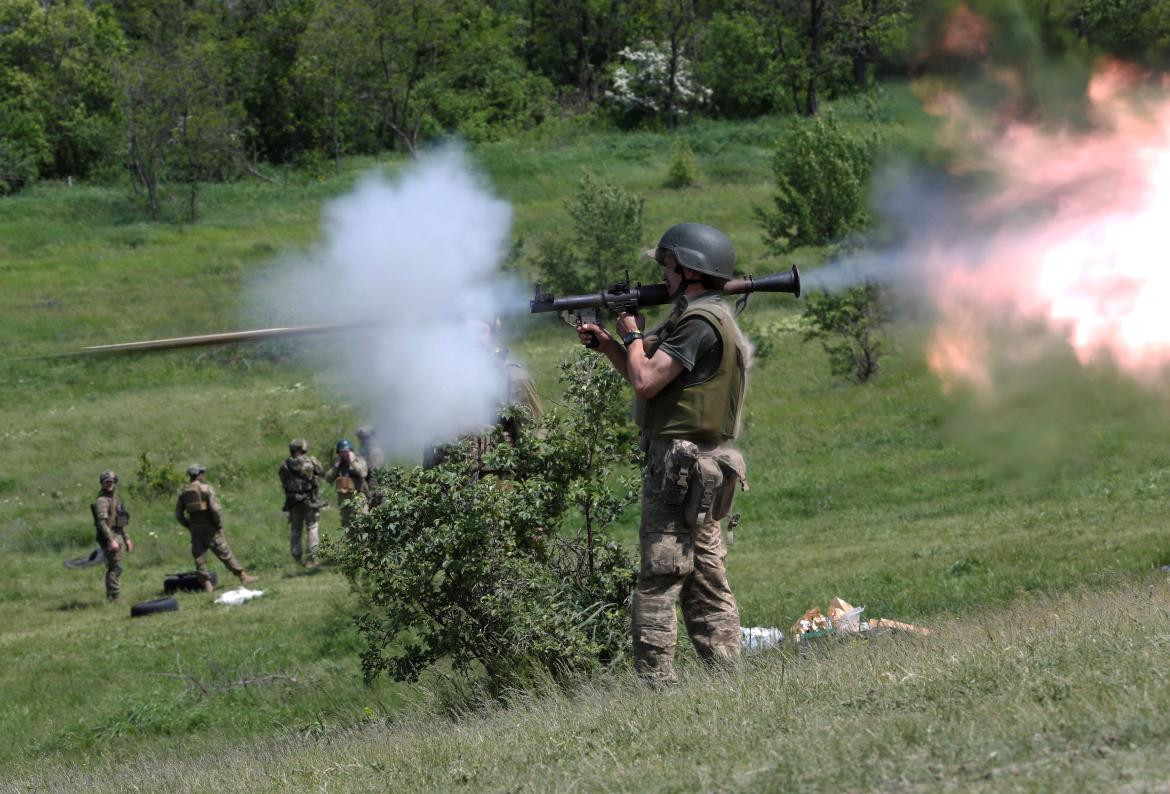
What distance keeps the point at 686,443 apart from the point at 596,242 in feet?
88.7

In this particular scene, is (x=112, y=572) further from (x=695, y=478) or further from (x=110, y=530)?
(x=695, y=478)

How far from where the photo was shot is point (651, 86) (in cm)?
6744

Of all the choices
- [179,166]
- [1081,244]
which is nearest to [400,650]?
[1081,244]

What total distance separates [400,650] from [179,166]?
142 ft

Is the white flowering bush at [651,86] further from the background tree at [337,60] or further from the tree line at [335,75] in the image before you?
the background tree at [337,60]

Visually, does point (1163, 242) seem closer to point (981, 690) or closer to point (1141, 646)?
point (1141, 646)

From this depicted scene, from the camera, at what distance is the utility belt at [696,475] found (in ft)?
26.7

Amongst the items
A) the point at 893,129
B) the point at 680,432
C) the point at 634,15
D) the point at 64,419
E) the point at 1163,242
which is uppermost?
the point at 634,15

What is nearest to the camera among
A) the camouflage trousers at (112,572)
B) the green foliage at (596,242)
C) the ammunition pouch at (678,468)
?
the ammunition pouch at (678,468)

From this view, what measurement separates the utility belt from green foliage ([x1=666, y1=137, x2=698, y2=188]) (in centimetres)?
4734

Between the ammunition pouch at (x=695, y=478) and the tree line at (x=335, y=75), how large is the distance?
2744cm

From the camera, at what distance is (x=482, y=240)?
37.9 feet

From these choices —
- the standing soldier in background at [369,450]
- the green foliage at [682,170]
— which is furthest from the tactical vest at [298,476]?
the green foliage at [682,170]

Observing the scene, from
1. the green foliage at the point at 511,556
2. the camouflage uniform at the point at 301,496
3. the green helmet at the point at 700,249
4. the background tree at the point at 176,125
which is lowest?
the camouflage uniform at the point at 301,496
